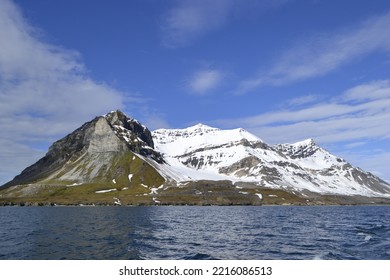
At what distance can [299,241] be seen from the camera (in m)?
60.1

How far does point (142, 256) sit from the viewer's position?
47438 mm

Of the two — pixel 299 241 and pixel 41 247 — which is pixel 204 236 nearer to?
pixel 299 241

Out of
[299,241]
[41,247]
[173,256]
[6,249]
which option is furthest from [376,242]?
[6,249]
